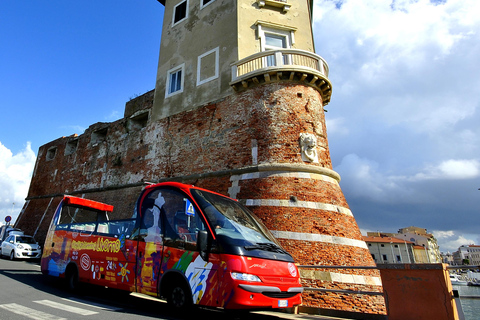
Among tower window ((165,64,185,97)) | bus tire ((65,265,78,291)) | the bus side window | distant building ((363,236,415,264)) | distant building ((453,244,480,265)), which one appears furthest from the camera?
distant building ((453,244,480,265))

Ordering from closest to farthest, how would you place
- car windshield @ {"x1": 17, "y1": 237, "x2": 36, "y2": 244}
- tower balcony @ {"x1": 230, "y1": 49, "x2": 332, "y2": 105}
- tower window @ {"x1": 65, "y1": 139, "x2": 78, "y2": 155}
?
tower balcony @ {"x1": 230, "y1": 49, "x2": 332, "y2": 105}
car windshield @ {"x1": 17, "y1": 237, "x2": 36, "y2": 244}
tower window @ {"x1": 65, "y1": 139, "x2": 78, "y2": 155}

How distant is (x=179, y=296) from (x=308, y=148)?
7528 mm

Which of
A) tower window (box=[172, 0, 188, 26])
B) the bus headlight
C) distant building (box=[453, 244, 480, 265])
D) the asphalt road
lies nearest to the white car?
the asphalt road

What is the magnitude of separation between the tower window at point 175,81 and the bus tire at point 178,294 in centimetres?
1170

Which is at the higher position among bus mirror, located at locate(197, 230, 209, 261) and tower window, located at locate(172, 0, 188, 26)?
tower window, located at locate(172, 0, 188, 26)

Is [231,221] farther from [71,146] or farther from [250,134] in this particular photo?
[71,146]

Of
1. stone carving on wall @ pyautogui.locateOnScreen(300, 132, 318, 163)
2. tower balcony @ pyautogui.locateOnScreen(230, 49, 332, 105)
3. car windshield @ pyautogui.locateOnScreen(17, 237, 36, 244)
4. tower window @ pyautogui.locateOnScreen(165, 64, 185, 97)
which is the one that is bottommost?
car windshield @ pyautogui.locateOnScreen(17, 237, 36, 244)

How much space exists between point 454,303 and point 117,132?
60.9 ft

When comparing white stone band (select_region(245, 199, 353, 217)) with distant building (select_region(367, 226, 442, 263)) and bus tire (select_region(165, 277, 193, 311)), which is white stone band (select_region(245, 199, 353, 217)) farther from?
distant building (select_region(367, 226, 442, 263))

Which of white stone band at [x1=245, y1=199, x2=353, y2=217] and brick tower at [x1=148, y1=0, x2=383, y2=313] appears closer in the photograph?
brick tower at [x1=148, y1=0, x2=383, y2=313]

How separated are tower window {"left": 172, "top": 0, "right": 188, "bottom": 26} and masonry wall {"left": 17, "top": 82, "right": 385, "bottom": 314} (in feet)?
Answer: 15.4

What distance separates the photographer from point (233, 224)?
235 inches

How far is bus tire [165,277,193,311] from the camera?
217 inches

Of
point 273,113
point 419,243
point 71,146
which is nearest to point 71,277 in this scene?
point 273,113
